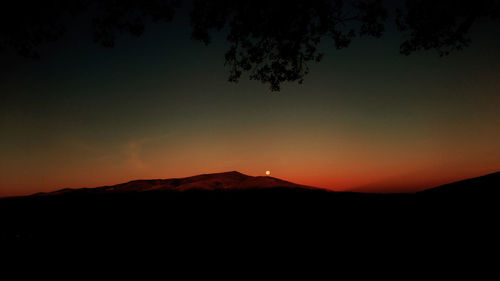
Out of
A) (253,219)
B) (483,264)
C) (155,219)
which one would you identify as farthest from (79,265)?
(483,264)

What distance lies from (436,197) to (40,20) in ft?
38.0

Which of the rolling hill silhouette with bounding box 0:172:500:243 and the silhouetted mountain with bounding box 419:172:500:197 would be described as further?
the silhouetted mountain with bounding box 419:172:500:197

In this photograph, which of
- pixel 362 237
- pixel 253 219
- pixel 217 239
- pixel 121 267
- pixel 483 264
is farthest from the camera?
pixel 253 219

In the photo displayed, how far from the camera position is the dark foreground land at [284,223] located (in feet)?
15.6

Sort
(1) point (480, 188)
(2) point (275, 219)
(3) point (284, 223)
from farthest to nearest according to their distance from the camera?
1. (2) point (275, 219)
2. (3) point (284, 223)
3. (1) point (480, 188)

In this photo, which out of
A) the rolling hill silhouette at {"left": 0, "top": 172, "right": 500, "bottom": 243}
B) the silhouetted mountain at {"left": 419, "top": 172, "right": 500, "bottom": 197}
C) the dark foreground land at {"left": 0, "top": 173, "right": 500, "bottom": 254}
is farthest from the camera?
the silhouetted mountain at {"left": 419, "top": 172, "right": 500, "bottom": 197}

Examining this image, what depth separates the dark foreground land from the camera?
4750 millimetres

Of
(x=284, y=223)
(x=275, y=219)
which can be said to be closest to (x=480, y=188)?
(x=284, y=223)

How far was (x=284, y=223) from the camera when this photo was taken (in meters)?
6.64

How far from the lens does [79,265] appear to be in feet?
15.8

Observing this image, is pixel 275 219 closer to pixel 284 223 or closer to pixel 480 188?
pixel 284 223

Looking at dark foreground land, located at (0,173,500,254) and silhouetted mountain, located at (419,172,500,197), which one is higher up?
silhouetted mountain, located at (419,172,500,197)

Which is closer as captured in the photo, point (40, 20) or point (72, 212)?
point (40, 20)

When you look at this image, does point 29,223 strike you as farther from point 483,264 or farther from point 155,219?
point 483,264
